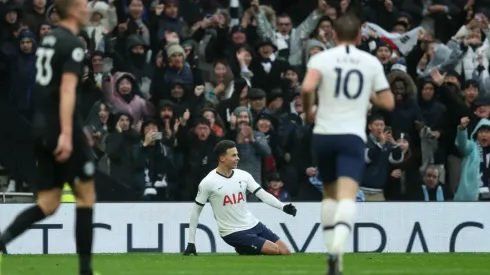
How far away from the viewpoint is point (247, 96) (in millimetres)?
20969

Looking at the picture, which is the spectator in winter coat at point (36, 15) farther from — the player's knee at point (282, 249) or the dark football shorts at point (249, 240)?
the player's knee at point (282, 249)

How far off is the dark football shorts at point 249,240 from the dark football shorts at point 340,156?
20.4 ft

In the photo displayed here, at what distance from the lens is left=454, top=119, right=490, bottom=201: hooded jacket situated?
2045 cm

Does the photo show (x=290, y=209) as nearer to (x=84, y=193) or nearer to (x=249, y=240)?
(x=249, y=240)

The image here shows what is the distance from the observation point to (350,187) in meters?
11.1

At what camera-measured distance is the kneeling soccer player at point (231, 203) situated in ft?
56.4

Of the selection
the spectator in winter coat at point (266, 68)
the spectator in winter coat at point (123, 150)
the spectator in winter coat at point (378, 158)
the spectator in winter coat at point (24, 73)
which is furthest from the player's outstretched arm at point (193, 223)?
the spectator in winter coat at point (266, 68)

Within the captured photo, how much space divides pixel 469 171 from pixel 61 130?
35.4ft

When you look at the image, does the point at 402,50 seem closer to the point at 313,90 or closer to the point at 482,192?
the point at 482,192

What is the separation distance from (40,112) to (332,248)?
2.57 meters

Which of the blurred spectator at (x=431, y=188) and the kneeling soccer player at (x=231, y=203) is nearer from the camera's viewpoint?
the kneeling soccer player at (x=231, y=203)

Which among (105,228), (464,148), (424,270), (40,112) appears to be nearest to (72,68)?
(40,112)

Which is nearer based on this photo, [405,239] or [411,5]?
[405,239]

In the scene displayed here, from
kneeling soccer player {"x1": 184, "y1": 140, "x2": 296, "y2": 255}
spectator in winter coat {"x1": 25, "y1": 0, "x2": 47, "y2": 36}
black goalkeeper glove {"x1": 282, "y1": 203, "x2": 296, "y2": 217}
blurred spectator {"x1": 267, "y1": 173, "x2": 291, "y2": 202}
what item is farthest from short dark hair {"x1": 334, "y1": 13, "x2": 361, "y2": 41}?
spectator in winter coat {"x1": 25, "y1": 0, "x2": 47, "y2": 36}
